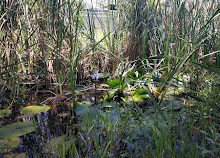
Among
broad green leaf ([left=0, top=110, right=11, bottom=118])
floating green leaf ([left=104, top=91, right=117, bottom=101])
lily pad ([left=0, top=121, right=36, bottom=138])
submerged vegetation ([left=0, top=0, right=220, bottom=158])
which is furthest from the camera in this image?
floating green leaf ([left=104, top=91, right=117, bottom=101])

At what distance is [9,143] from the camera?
1215 mm

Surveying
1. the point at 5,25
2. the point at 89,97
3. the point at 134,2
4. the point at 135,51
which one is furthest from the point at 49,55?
the point at 134,2

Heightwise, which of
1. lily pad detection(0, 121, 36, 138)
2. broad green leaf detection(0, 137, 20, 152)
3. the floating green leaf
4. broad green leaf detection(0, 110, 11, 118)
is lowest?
broad green leaf detection(0, 137, 20, 152)

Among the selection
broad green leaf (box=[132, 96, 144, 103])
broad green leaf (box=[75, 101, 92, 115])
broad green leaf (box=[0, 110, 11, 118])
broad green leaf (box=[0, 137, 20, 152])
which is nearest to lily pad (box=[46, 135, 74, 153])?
broad green leaf (box=[0, 137, 20, 152])

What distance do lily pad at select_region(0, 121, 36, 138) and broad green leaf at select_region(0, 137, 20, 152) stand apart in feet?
0.13

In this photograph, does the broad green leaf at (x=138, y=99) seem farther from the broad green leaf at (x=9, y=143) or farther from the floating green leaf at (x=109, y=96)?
the broad green leaf at (x=9, y=143)

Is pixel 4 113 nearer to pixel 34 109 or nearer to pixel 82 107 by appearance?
pixel 34 109

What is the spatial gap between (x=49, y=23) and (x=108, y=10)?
104cm

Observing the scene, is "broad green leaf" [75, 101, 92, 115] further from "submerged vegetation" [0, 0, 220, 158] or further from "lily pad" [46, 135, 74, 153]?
"lily pad" [46, 135, 74, 153]

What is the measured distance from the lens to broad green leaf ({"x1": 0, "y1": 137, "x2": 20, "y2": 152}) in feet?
3.85

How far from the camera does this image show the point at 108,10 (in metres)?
2.84

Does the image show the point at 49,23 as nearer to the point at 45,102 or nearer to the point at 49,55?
the point at 49,55

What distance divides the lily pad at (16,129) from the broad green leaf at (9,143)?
0.04 metres

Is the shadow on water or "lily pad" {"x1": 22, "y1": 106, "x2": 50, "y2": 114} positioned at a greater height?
"lily pad" {"x1": 22, "y1": 106, "x2": 50, "y2": 114}
